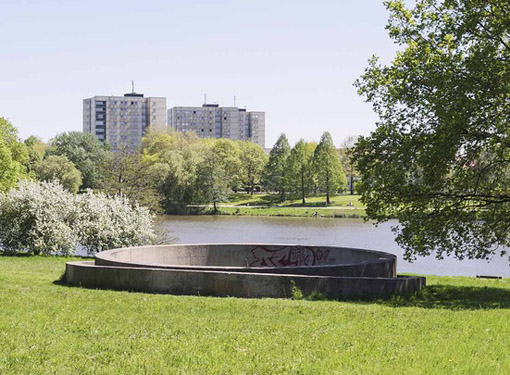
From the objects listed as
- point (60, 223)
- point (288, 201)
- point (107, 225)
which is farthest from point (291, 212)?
point (60, 223)

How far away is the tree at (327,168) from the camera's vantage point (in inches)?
3356

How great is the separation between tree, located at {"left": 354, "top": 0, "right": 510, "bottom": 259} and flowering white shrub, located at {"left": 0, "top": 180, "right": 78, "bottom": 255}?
601 inches

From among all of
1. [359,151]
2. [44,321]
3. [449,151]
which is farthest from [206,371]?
[359,151]

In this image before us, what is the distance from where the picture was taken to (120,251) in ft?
62.0

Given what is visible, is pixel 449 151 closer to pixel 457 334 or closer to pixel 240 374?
pixel 457 334

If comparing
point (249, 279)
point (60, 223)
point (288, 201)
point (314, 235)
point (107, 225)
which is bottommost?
point (314, 235)

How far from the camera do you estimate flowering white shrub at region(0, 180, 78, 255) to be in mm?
27328

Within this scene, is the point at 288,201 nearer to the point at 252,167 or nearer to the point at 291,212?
the point at 291,212

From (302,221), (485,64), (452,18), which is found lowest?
(302,221)

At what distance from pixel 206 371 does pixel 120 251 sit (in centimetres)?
1232

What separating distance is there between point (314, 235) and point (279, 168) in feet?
142

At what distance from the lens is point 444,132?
620 inches

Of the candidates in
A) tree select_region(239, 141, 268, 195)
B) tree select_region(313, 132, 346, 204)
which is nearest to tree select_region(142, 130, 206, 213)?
tree select_region(313, 132, 346, 204)

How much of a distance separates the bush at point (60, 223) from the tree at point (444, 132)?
1510 cm
